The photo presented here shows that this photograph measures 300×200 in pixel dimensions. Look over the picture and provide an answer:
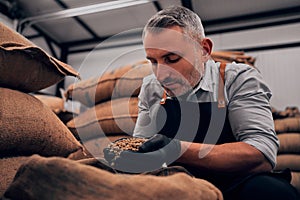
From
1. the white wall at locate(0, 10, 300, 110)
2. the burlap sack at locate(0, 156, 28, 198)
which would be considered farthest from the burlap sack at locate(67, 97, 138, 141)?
the burlap sack at locate(0, 156, 28, 198)

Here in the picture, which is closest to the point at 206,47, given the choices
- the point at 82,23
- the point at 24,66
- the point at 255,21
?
the point at 24,66

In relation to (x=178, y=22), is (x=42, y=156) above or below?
below

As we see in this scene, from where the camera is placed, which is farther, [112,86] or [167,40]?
→ [112,86]

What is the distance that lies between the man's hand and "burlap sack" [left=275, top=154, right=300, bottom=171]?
5.05ft

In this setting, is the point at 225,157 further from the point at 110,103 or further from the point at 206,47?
the point at 110,103

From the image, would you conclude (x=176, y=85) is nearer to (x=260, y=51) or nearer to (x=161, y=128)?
(x=161, y=128)

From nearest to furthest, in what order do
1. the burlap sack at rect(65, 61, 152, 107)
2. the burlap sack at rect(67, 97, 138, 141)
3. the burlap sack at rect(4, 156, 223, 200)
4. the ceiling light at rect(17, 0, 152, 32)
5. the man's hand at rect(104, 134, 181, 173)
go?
the burlap sack at rect(4, 156, 223, 200) → the man's hand at rect(104, 134, 181, 173) → the burlap sack at rect(67, 97, 138, 141) → the burlap sack at rect(65, 61, 152, 107) → the ceiling light at rect(17, 0, 152, 32)

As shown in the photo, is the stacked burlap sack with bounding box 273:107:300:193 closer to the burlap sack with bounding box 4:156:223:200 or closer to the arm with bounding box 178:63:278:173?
the arm with bounding box 178:63:278:173

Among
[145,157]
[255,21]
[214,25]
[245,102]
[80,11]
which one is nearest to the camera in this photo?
[145,157]

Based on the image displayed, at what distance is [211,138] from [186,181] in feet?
1.60

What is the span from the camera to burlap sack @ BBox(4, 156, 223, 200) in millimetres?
398

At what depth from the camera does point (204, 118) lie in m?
0.93

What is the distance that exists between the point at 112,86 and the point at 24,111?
3.66 ft

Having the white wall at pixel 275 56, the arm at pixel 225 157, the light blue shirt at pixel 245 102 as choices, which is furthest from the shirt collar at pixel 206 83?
the white wall at pixel 275 56
